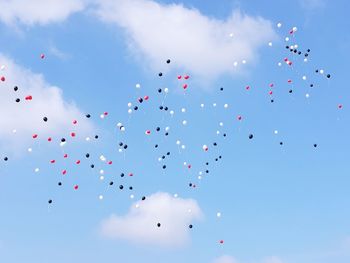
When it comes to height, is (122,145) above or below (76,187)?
above

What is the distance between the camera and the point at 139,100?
94.1 feet

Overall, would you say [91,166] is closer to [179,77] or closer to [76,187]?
[76,187]

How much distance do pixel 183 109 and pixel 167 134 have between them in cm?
161

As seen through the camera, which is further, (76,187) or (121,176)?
(121,176)

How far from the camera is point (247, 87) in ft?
87.0

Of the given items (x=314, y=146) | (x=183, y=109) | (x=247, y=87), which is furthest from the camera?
(x=314, y=146)

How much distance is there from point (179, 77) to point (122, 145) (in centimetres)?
499

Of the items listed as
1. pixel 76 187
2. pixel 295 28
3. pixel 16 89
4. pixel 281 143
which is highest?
pixel 295 28

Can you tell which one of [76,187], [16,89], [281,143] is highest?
[16,89]

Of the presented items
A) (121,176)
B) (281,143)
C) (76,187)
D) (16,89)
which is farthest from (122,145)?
(281,143)

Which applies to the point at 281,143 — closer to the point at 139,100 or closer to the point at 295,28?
the point at 295,28

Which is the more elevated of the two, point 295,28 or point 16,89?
point 295,28

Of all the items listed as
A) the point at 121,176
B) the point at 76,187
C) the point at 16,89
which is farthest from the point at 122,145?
the point at 16,89

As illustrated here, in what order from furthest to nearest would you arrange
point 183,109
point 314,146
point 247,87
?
point 314,146 → point 183,109 → point 247,87
